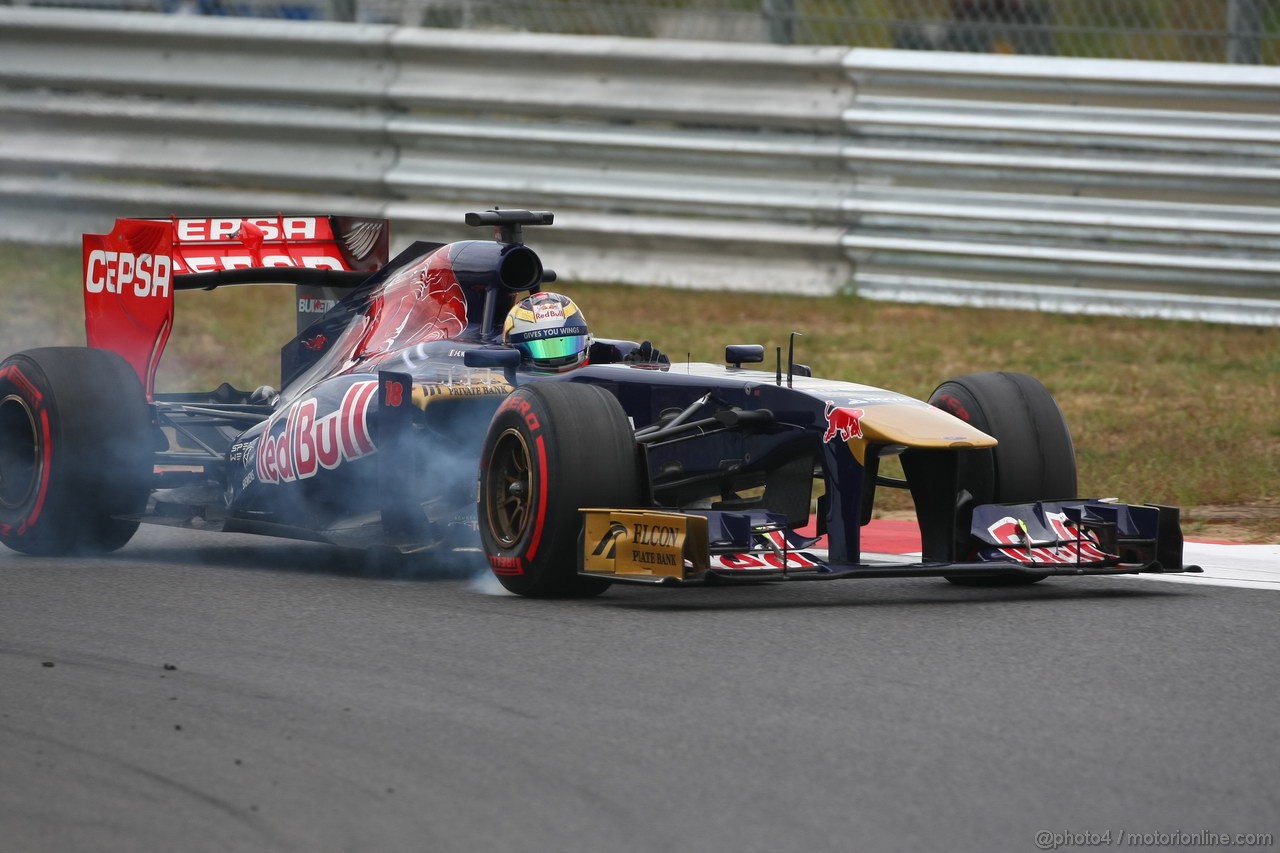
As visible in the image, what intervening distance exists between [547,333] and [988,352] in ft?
17.8

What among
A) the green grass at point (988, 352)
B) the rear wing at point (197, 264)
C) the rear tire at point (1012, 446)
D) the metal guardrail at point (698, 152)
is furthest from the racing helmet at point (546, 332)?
the metal guardrail at point (698, 152)

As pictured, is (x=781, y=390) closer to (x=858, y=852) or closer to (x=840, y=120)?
(x=858, y=852)

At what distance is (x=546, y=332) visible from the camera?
790 centimetres

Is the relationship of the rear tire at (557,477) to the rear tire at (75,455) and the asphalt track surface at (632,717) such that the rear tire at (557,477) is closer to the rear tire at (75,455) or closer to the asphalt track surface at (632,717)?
the asphalt track surface at (632,717)

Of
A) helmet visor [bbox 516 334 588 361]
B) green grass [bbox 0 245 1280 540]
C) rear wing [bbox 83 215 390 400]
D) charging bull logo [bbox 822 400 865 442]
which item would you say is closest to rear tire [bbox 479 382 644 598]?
charging bull logo [bbox 822 400 865 442]

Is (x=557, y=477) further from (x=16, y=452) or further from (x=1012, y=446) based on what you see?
(x=16, y=452)

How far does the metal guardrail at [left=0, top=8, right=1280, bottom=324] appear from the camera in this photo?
12938 mm

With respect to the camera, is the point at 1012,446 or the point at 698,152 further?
the point at 698,152

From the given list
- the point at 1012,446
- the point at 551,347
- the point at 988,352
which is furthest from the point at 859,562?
the point at 988,352

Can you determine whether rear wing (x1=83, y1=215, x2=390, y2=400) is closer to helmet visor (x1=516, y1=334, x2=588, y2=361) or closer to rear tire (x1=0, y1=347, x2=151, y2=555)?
rear tire (x1=0, y1=347, x2=151, y2=555)

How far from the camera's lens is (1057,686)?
5574 millimetres

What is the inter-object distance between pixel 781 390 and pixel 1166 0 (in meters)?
7.70

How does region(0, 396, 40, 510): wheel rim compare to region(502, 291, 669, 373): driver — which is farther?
region(0, 396, 40, 510): wheel rim

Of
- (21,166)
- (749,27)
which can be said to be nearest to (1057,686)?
(749,27)
